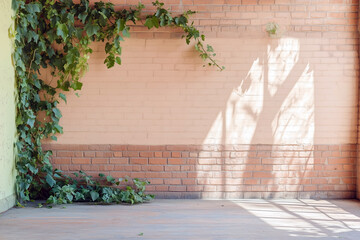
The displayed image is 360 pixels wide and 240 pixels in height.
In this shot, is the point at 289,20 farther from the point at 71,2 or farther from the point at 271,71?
the point at 71,2

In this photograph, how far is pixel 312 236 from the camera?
3.53 m

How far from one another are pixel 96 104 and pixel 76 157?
0.73 meters

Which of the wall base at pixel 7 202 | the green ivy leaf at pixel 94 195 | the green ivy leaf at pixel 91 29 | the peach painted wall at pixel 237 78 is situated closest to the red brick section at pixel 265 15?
the peach painted wall at pixel 237 78

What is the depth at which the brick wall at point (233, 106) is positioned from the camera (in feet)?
16.2

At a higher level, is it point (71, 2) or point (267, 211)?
point (71, 2)

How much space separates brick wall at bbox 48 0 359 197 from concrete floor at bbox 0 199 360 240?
384mm

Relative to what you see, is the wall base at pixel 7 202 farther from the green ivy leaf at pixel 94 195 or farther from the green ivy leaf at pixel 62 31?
the green ivy leaf at pixel 62 31

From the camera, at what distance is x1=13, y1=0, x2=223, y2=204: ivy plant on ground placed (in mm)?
4676

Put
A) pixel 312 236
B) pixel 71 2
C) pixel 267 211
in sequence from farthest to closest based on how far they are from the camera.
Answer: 1. pixel 71 2
2. pixel 267 211
3. pixel 312 236

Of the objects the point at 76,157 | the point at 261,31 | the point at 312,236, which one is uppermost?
the point at 261,31

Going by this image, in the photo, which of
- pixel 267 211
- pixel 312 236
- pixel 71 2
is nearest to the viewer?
pixel 312 236

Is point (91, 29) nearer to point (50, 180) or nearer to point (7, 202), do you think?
point (50, 180)

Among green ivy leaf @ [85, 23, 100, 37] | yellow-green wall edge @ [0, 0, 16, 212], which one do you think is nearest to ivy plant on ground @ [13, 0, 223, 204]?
green ivy leaf @ [85, 23, 100, 37]

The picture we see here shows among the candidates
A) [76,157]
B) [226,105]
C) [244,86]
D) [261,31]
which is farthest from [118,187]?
[261,31]
